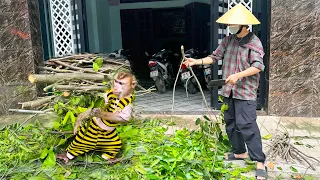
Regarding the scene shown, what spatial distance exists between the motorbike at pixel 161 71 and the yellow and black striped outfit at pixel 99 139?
3.85m

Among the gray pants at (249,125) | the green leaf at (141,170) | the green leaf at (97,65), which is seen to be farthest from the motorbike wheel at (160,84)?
the green leaf at (141,170)

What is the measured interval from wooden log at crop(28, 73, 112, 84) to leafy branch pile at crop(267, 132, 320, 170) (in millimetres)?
1946

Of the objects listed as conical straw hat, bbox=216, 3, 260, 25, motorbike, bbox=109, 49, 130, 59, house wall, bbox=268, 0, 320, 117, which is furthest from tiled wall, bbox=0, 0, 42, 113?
house wall, bbox=268, 0, 320, 117

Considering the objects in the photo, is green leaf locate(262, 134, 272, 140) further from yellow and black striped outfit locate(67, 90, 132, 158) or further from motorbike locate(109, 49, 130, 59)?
motorbike locate(109, 49, 130, 59)

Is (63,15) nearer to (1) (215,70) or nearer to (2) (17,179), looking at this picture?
(1) (215,70)

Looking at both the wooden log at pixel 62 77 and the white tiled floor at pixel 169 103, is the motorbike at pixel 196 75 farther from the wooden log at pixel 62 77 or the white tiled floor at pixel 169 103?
the wooden log at pixel 62 77

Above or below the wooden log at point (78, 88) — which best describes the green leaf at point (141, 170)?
below

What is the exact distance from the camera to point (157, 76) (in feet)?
23.2

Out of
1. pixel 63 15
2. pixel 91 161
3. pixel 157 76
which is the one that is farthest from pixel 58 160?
pixel 157 76

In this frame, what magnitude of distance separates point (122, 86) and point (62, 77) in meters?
0.77

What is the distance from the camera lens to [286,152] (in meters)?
3.60

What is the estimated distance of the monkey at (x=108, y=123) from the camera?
117 inches

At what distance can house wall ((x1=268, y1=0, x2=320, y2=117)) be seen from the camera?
4.89 m

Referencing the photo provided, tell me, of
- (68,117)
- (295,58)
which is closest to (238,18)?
(68,117)
